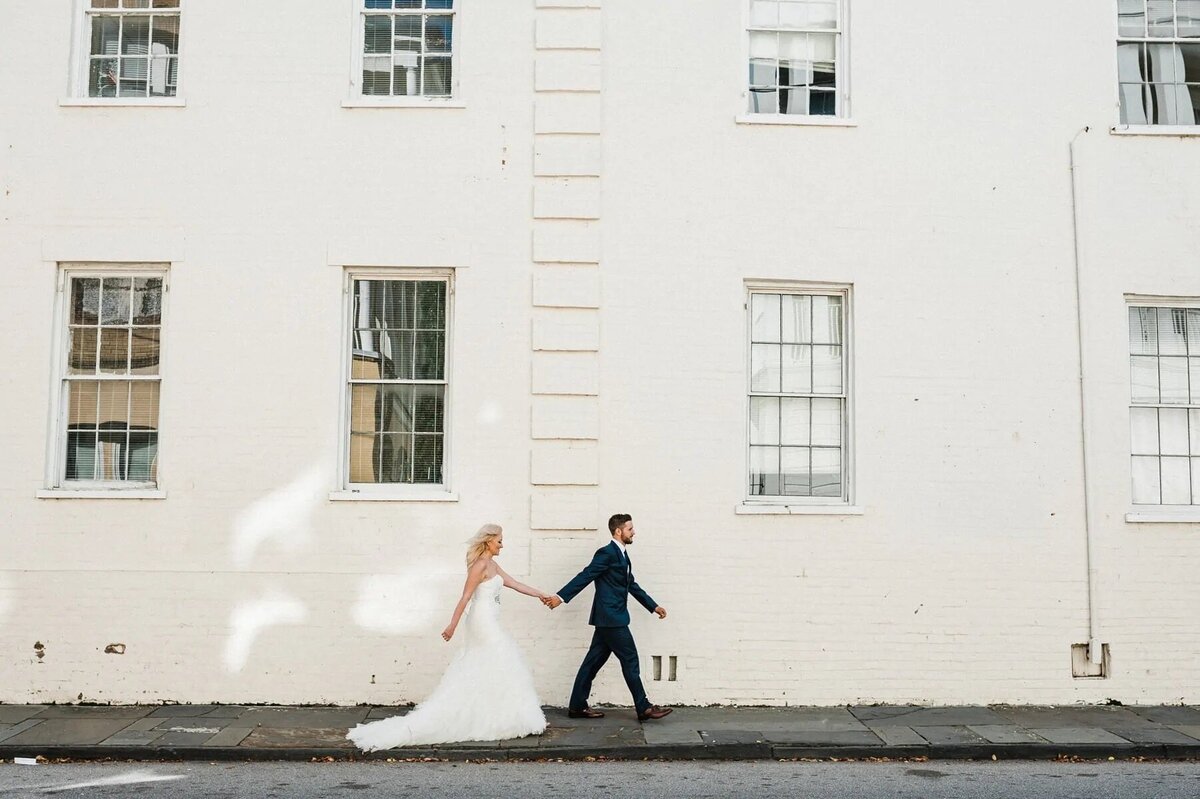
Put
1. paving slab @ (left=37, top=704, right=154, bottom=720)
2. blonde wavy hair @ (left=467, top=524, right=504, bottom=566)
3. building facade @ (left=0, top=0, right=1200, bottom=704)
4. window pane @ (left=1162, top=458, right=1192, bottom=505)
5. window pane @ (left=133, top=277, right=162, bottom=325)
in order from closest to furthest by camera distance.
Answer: blonde wavy hair @ (left=467, top=524, right=504, bottom=566) < paving slab @ (left=37, top=704, right=154, bottom=720) < building facade @ (left=0, top=0, right=1200, bottom=704) < window pane @ (left=133, top=277, right=162, bottom=325) < window pane @ (left=1162, top=458, right=1192, bottom=505)

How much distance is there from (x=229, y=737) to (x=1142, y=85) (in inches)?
409

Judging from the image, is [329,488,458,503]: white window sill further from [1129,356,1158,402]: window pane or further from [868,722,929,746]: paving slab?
[1129,356,1158,402]: window pane

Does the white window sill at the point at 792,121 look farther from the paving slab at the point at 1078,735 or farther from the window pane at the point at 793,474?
the paving slab at the point at 1078,735

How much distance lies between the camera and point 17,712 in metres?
10.4

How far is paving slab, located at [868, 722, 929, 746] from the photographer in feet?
30.6

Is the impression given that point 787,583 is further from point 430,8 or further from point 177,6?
point 177,6

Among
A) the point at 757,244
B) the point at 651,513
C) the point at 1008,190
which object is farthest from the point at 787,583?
the point at 1008,190

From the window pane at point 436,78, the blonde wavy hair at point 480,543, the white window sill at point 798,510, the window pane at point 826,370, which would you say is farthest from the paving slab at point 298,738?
the window pane at point 436,78

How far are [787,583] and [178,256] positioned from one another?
6433mm

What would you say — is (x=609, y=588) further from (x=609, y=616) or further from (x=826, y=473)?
(x=826, y=473)

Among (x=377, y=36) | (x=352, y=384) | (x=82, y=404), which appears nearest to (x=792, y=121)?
(x=377, y=36)

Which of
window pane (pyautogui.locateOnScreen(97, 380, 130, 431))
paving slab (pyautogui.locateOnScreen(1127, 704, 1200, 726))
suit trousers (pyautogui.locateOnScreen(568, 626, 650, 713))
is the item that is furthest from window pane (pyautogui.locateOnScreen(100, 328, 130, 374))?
paving slab (pyautogui.locateOnScreen(1127, 704, 1200, 726))

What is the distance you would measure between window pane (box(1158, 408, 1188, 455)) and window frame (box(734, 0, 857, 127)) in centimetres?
416

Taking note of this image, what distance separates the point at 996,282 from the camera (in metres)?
11.3
